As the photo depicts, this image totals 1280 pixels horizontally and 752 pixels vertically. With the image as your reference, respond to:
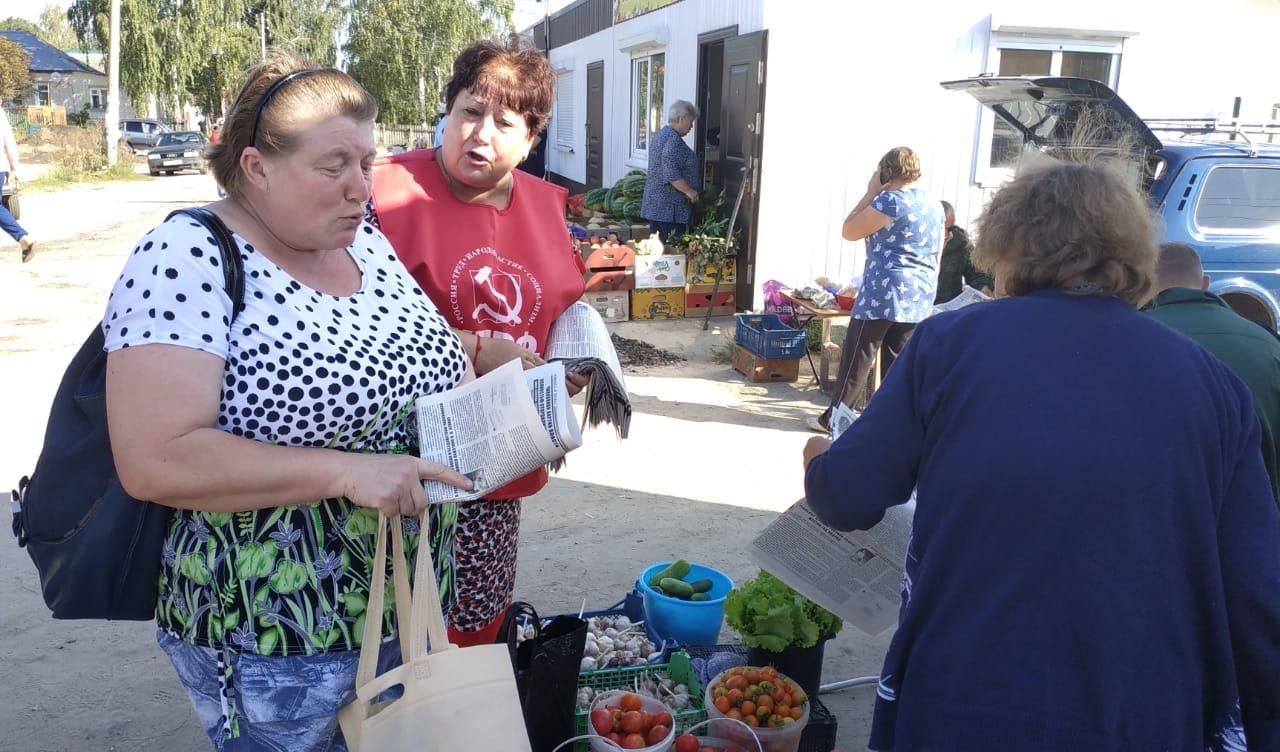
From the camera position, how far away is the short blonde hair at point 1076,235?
1.68 meters

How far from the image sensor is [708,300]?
9.59 metres

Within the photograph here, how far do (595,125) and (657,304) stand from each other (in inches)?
275

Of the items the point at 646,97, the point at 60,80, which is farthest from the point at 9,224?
the point at 60,80

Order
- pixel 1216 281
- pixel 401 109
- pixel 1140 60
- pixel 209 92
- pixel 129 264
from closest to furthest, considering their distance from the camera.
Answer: pixel 129 264 → pixel 1216 281 → pixel 1140 60 → pixel 401 109 → pixel 209 92

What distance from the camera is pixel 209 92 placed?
3762 cm

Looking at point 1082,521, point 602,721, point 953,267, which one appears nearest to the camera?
point 1082,521

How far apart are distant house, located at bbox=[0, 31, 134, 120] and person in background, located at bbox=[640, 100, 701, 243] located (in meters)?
49.8

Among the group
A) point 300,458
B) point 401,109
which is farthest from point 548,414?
point 401,109

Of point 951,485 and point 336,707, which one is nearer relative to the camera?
point 951,485

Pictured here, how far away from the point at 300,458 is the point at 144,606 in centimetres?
48

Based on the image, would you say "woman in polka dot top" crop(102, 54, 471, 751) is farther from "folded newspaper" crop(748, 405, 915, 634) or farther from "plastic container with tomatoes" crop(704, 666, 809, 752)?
"plastic container with tomatoes" crop(704, 666, 809, 752)

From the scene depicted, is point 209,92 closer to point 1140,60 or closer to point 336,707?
point 1140,60

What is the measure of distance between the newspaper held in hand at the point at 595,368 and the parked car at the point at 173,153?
3100 centimetres

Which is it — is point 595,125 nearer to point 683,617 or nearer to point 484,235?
point 683,617
